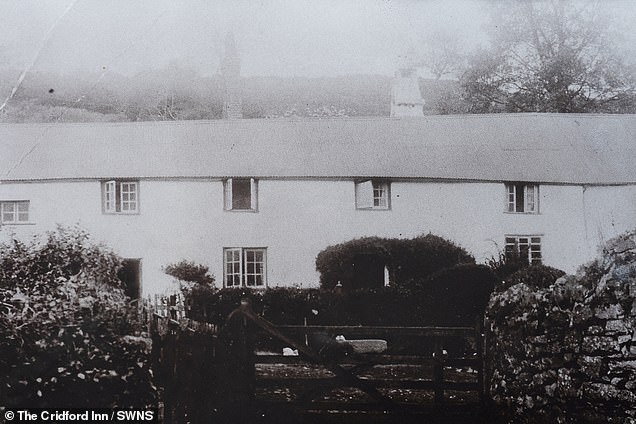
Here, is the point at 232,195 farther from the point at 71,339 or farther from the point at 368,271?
the point at 71,339

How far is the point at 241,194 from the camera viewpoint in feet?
10.3

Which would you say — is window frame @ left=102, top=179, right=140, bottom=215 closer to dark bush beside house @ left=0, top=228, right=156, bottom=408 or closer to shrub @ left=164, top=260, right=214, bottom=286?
dark bush beside house @ left=0, top=228, right=156, bottom=408

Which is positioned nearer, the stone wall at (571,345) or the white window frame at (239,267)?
the stone wall at (571,345)

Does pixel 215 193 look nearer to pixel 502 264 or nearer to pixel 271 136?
pixel 271 136

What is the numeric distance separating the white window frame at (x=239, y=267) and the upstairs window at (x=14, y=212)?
2.97ft

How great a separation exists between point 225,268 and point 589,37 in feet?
6.31

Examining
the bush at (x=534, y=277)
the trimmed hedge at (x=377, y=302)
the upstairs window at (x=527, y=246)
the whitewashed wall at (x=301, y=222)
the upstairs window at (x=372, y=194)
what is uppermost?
the upstairs window at (x=372, y=194)

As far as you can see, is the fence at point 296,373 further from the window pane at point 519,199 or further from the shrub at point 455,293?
the window pane at point 519,199

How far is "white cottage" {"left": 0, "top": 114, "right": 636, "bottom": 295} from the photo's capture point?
122 inches

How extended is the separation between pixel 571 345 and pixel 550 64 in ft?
4.08

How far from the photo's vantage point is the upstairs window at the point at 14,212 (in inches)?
123

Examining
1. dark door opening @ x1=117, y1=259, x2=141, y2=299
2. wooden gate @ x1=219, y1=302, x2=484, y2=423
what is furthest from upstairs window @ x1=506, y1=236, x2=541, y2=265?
dark door opening @ x1=117, y1=259, x2=141, y2=299

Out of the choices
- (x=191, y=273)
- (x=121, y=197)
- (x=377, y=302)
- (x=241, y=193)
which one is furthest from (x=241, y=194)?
(x=377, y=302)

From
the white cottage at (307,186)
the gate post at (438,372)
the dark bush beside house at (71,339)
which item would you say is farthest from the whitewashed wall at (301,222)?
the gate post at (438,372)
